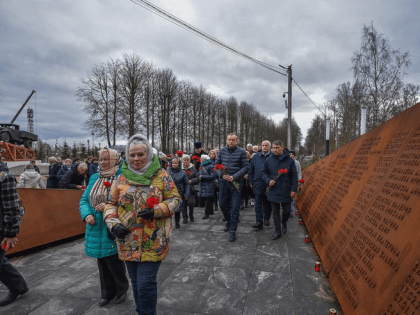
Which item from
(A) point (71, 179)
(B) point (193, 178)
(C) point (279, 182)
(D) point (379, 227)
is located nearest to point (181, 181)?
(B) point (193, 178)

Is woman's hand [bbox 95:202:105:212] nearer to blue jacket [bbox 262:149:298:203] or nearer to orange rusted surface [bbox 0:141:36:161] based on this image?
blue jacket [bbox 262:149:298:203]

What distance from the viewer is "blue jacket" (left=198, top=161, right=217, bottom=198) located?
7.12 metres

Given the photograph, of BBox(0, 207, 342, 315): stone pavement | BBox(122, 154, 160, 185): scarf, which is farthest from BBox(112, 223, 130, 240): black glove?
BBox(0, 207, 342, 315): stone pavement

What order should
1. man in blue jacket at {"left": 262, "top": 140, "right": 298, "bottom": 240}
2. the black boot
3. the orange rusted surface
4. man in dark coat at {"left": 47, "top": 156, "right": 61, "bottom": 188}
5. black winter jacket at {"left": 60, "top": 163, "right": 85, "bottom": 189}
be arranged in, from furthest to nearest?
the orange rusted surface → man in dark coat at {"left": 47, "top": 156, "right": 61, "bottom": 188} → black winter jacket at {"left": 60, "top": 163, "right": 85, "bottom": 189} → the black boot → man in blue jacket at {"left": 262, "top": 140, "right": 298, "bottom": 240}

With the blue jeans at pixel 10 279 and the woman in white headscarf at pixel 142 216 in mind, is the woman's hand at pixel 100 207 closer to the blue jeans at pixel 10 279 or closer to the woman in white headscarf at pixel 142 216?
the woman in white headscarf at pixel 142 216

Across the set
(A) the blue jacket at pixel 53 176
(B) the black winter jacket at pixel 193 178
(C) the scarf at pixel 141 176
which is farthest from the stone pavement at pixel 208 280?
(A) the blue jacket at pixel 53 176

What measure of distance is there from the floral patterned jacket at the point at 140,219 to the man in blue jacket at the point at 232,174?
301 centimetres

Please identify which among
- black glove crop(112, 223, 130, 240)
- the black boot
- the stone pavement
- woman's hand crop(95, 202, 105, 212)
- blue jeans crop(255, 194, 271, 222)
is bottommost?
the stone pavement

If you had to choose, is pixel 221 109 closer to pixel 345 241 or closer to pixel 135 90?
pixel 135 90

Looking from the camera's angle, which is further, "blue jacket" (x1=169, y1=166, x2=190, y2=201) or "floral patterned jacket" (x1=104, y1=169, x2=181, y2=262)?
"blue jacket" (x1=169, y1=166, x2=190, y2=201)

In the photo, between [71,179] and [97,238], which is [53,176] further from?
[97,238]

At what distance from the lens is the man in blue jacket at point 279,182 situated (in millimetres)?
5219

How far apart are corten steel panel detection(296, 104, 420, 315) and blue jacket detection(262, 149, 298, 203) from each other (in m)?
1.17

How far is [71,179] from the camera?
261 inches
